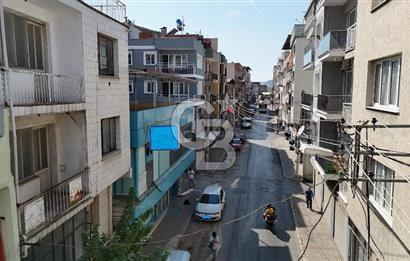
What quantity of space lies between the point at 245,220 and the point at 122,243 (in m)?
13.4

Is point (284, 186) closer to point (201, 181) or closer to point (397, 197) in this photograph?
point (201, 181)

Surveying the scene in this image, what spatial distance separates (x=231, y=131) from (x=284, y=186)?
98.1ft

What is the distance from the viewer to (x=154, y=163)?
58.7ft

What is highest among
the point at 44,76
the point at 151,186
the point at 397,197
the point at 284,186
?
the point at 44,76

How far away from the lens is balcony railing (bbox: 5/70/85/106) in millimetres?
7477

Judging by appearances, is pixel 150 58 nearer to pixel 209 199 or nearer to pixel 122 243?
pixel 209 199

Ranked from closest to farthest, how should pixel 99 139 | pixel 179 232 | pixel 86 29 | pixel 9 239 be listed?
pixel 9 239 < pixel 86 29 < pixel 99 139 < pixel 179 232

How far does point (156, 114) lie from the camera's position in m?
17.0

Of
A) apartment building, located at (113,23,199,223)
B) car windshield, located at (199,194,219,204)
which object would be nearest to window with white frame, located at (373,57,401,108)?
apartment building, located at (113,23,199,223)

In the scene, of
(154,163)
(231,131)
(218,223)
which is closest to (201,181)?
(218,223)

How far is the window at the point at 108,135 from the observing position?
40.1 ft

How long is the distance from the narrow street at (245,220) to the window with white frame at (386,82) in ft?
32.1

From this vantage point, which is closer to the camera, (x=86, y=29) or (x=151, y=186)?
(x=86, y=29)

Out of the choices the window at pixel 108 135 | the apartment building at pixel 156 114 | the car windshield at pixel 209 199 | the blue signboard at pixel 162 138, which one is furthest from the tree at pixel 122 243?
the car windshield at pixel 209 199
